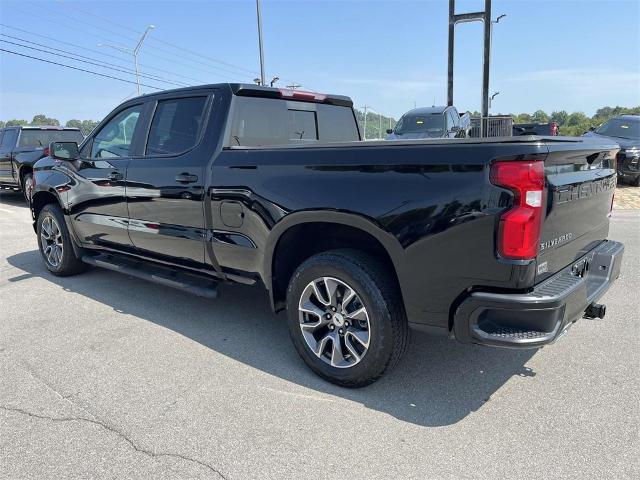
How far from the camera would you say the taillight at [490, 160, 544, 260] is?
234 centimetres

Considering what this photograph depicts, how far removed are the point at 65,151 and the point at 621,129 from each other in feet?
42.5

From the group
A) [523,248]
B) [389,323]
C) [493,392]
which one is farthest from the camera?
[493,392]

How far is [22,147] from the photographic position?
1188 centimetres

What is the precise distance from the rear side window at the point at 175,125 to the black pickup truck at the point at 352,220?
1 centimetres

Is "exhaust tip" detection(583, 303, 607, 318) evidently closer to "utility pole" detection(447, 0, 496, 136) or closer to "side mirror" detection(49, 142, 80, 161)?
"side mirror" detection(49, 142, 80, 161)

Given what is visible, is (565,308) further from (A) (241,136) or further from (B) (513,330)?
(A) (241,136)

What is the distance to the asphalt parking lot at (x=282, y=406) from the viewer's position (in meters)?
2.39

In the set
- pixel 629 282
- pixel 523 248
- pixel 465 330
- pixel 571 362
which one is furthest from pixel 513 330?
pixel 629 282

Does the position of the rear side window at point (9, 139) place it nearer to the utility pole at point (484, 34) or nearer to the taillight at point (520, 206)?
the utility pole at point (484, 34)

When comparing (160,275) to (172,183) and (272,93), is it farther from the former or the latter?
(272,93)

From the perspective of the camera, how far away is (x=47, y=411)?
2.89 metres

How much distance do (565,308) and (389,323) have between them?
3.02 ft

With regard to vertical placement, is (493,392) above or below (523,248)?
below

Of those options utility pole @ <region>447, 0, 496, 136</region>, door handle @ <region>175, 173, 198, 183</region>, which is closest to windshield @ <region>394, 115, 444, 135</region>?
utility pole @ <region>447, 0, 496, 136</region>
